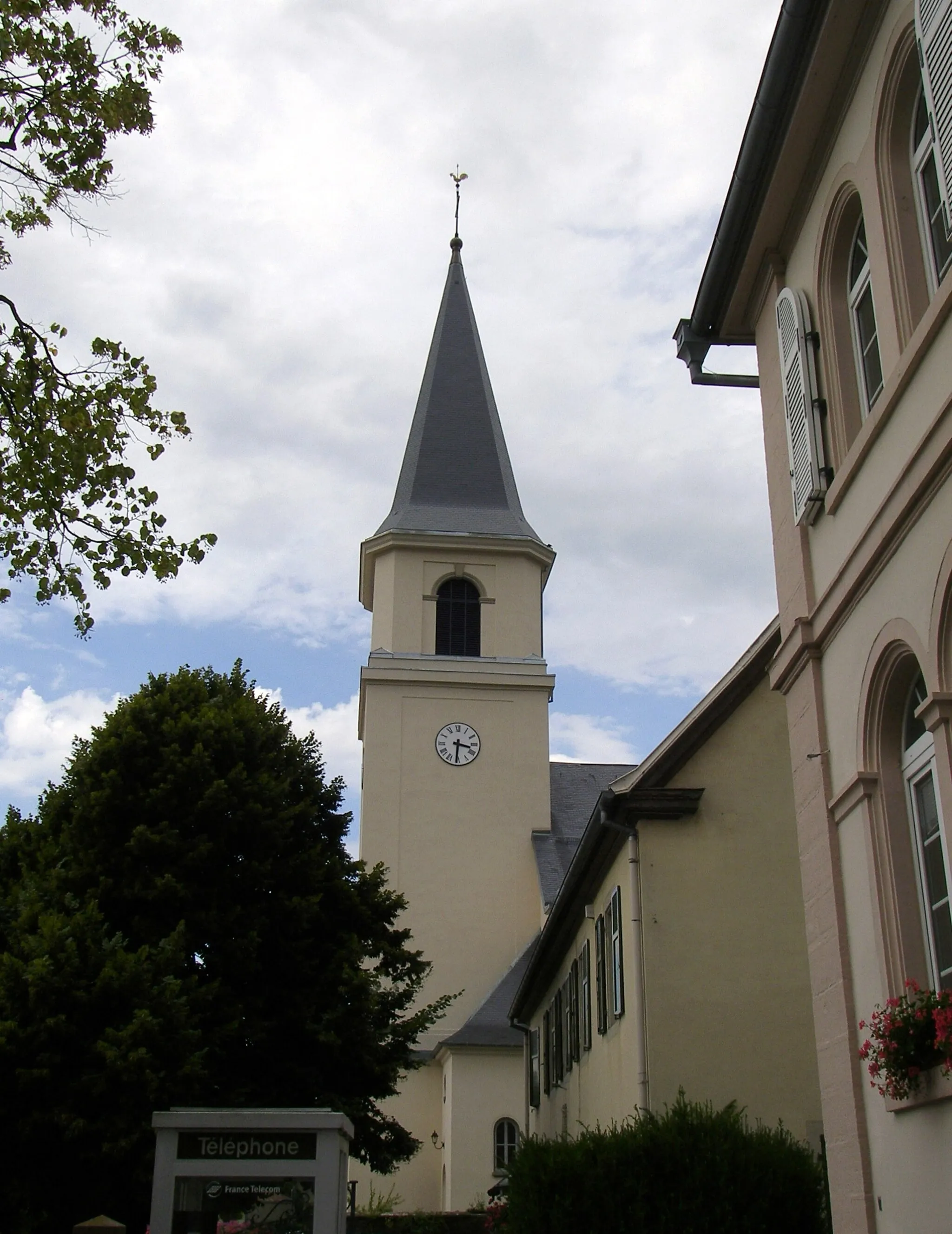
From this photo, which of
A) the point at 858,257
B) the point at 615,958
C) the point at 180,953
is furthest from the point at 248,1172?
the point at 180,953

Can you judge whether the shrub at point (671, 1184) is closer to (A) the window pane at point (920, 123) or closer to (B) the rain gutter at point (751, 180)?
(B) the rain gutter at point (751, 180)

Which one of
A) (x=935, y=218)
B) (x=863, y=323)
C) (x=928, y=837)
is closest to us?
(x=935, y=218)

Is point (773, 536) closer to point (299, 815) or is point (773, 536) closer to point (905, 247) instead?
point (905, 247)

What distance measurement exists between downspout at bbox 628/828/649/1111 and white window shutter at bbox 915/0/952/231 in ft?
34.1

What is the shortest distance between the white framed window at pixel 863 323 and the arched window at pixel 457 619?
3138 centimetres

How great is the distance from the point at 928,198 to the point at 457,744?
31.7m

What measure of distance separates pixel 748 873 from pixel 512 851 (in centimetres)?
2135

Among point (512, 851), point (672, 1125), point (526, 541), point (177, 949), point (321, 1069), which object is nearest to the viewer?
point (672, 1125)

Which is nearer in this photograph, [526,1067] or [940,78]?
[940,78]

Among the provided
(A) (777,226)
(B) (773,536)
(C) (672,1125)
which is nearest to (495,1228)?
(C) (672,1125)

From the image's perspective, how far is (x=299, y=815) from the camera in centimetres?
2048

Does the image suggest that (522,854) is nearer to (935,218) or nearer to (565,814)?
(565,814)

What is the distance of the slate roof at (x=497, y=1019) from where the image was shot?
3300 cm

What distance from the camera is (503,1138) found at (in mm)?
32531
